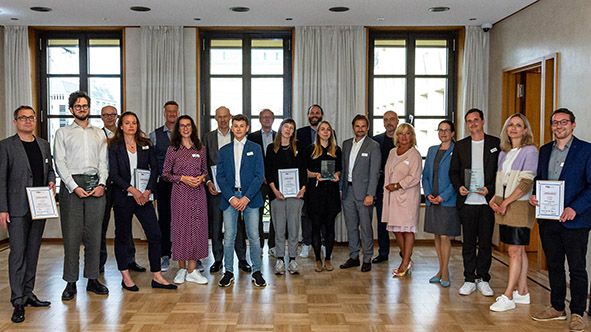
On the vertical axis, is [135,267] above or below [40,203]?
below

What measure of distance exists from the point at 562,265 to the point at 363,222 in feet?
7.60

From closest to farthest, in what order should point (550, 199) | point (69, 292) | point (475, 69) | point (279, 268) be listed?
1. point (550, 199)
2. point (69, 292)
3. point (279, 268)
4. point (475, 69)

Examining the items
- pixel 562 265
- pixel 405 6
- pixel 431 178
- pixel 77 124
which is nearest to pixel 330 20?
pixel 405 6

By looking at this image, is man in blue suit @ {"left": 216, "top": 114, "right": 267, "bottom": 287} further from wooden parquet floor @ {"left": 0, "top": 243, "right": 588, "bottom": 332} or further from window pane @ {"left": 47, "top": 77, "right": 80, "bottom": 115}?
window pane @ {"left": 47, "top": 77, "right": 80, "bottom": 115}

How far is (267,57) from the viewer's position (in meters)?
9.05

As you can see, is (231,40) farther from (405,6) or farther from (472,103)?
(472,103)

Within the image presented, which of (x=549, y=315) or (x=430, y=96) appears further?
(x=430, y=96)

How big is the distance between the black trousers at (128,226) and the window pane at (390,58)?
4.61 meters

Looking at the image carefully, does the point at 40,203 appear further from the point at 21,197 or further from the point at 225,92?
the point at 225,92

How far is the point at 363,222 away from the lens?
21.7ft

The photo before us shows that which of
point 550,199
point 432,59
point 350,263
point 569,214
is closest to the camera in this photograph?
point 569,214

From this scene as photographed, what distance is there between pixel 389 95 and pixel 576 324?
5.04 meters

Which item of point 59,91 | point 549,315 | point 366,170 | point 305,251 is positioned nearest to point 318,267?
point 305,251

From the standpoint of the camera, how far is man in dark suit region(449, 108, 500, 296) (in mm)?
5527
